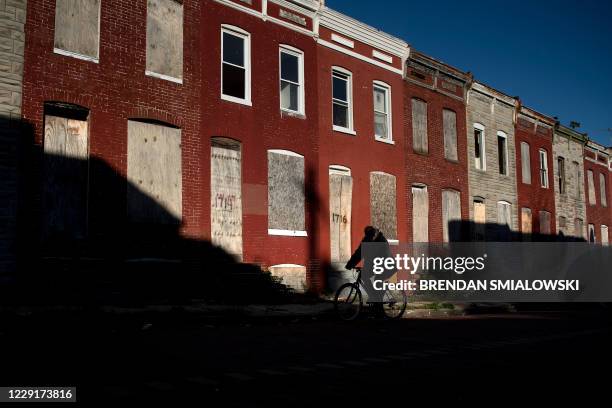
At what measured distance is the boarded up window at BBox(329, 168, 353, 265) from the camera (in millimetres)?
20344

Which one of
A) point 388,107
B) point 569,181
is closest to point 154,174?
point 388,107

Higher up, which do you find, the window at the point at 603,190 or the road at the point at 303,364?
the window at the point at 603,190

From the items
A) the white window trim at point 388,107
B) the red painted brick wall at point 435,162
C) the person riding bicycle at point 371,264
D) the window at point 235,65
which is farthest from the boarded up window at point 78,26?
the red painted brick wall at point 435,162

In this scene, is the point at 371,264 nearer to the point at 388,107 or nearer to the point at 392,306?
the point at 392,306

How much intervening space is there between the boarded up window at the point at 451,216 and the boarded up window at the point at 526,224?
5.94 m

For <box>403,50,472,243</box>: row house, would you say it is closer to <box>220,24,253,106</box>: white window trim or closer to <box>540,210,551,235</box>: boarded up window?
<box>220,24,253,106</box>: white window trim

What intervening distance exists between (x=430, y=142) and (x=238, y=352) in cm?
1823

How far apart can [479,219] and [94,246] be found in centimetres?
1817

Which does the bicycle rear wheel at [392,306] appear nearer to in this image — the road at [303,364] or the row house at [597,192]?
the road at [303,364]

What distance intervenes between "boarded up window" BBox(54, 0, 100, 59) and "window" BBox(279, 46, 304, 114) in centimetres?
615

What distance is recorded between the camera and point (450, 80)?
2634 centimetres

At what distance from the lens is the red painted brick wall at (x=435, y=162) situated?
77.9 feet

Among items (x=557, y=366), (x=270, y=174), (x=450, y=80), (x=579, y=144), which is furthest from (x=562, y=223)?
(x=557, y=366)

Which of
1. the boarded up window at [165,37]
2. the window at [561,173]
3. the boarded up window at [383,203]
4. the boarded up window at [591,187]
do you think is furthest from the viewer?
the boarded up window at [591,187]
